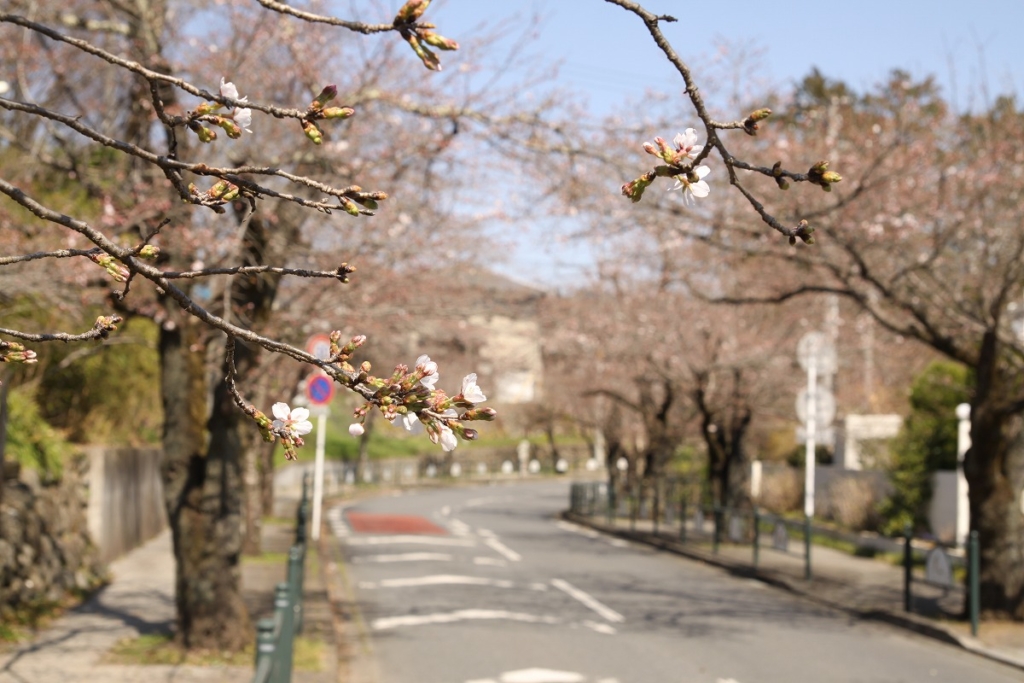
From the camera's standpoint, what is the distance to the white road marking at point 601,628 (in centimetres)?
1234

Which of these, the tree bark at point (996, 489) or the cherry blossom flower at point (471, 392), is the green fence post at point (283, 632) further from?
the tree bark at point (996, 489)

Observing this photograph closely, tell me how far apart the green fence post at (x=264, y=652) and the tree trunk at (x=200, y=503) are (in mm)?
4386

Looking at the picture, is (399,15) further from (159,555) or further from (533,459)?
(533,459)

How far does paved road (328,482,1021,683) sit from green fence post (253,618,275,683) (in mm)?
4660

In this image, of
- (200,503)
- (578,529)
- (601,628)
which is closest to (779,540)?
(601,628)

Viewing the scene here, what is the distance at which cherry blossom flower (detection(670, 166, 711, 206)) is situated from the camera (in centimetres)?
266

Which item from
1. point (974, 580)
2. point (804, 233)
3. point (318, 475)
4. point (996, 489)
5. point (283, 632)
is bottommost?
point (974, 580)

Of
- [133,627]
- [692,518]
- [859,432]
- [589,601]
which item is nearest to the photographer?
[133,627]

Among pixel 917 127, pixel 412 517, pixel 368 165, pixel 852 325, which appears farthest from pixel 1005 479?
pixel 412 517

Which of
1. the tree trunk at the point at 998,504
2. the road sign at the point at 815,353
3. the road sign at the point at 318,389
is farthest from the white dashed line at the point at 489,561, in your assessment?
the tree trunk at the point at 998,504

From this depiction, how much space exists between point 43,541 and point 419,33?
11.1 metres

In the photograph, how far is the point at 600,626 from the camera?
12734 millimetres

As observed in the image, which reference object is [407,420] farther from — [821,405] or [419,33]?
[821,405]

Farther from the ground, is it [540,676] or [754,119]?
[754,119]
